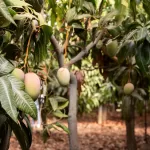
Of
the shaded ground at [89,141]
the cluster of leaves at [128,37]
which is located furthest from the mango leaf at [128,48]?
the shaded ground at [89,141]

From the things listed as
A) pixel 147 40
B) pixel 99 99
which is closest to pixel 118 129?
pixel 99 99

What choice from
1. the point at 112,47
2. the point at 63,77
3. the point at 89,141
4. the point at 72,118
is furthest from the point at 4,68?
the point at 89,141

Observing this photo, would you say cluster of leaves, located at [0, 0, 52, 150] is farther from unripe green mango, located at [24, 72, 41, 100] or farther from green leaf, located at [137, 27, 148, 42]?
green leaf, located at [137, 27, 148, 42]

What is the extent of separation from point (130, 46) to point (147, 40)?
0.17 m

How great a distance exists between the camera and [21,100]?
750 mm

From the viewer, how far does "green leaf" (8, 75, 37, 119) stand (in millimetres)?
748

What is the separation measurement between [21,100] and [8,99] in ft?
0.16

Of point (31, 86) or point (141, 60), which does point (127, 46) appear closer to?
point (141, 60)

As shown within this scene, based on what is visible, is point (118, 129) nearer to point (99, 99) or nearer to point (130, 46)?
point (99, 99)

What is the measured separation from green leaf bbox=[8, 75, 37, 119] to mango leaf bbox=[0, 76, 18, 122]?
32mm

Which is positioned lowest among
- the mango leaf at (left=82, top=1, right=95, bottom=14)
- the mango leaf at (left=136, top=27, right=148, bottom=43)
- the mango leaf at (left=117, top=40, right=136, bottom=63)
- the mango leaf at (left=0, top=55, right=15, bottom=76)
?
the mango leaf at (left=0, top=55, right=15, bottom=76)

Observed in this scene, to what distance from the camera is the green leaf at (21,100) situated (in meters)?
0.75

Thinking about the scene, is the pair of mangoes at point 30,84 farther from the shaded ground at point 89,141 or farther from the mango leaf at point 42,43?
the shaded ground at point 89,141

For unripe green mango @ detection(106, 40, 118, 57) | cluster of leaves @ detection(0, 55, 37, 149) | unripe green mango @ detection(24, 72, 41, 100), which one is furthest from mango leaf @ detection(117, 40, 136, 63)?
cluster of leaves @ detection(0, 55, 37, 149)
